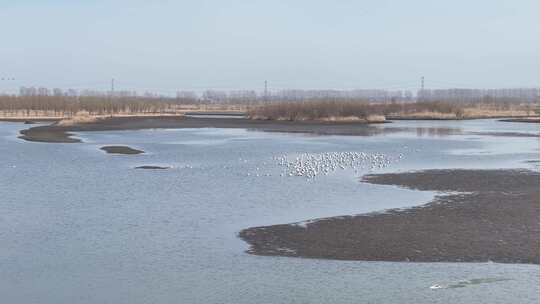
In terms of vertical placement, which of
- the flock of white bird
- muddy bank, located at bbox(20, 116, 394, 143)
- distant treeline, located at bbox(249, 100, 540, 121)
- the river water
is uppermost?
distant treeline, located at bbox(249, 100, 540, 121)

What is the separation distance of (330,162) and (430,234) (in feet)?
61.1

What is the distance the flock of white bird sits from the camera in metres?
31.2

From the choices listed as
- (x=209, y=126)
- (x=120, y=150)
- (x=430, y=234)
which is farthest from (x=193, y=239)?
(x=209, y=126)

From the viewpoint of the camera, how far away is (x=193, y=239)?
16359 mm

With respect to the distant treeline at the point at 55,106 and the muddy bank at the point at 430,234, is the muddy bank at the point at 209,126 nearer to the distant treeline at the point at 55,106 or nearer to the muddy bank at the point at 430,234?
the distant treeline at the point at 55,106

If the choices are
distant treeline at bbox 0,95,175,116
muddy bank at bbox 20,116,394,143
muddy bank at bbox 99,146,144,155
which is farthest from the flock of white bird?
distant treeline at bbox 0,95,175,116

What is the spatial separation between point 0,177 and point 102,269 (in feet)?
56.9

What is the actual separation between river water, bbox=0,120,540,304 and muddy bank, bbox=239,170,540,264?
2.04ft

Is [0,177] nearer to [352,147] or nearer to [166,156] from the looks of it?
[166,156]

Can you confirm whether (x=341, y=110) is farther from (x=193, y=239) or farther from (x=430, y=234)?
(x=193, y=239)

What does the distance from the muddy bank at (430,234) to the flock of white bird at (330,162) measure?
907 centimetres

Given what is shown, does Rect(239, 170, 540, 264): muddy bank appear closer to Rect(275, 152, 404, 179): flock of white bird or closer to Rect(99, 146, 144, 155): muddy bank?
Rect(275, 152, 404, 179): flock of white bird

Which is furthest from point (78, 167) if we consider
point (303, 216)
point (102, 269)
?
point (102, 269)

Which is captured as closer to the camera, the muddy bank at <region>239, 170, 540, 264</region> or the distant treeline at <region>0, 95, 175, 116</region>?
the muddy bank at <region>239, 170, 540, 264</region>
